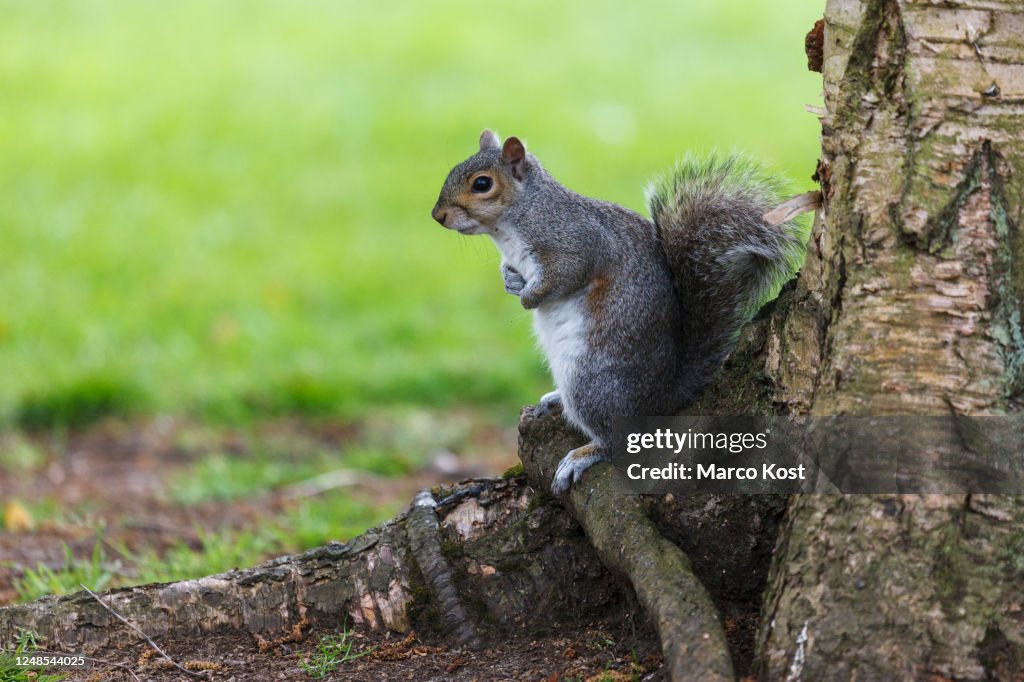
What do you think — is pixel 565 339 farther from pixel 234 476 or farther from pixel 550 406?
pixel 234 476

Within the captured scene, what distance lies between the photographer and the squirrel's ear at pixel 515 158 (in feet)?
7.68

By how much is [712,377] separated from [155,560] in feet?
4.37

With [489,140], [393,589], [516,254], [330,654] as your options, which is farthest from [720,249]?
[330,654]

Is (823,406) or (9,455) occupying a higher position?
(9,455)

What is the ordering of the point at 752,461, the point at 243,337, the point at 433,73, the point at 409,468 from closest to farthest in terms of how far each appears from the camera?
the point at 752,461, the point at 409,468, the point at 243,337, the point at 433,73

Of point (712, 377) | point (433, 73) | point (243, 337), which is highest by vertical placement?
point (433, 73)

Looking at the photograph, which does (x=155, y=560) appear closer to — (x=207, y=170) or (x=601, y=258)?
(x=601, y=258)

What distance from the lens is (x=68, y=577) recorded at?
2.45 m

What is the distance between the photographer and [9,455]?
12.2 ft

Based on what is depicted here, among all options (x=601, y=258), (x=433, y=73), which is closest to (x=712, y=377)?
(x=601, y=258)

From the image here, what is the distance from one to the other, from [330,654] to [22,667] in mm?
489

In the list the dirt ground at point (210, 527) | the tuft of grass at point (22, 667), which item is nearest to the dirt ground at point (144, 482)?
the dirt ground at point (210, 527)

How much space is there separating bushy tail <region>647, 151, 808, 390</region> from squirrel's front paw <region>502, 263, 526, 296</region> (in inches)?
12.3

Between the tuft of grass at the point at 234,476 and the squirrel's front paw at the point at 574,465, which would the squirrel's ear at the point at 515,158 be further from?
the tuft of grass at the point at 234,476
